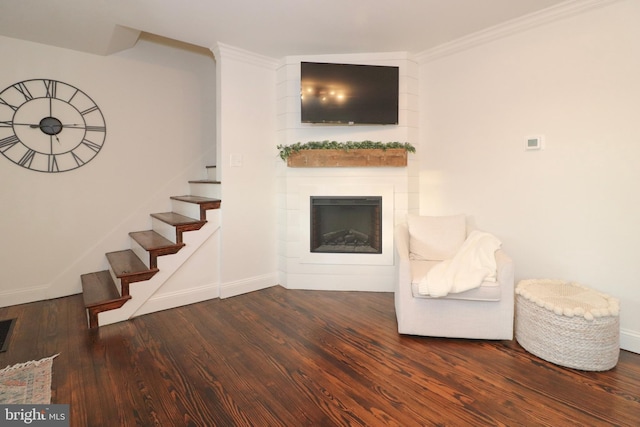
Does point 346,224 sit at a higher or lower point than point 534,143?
lower

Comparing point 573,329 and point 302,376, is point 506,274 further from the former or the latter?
point 302,376

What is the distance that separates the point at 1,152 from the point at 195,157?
1.66m

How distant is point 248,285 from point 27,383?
1774 mm

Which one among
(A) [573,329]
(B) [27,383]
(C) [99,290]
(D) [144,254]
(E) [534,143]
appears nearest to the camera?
(B) [27,383]

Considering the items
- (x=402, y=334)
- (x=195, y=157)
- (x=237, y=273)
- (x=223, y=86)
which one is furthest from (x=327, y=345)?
(x=195, y=157)

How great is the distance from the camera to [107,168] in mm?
3281

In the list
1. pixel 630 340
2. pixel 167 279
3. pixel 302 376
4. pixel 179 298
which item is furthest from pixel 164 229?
pixel 630 340

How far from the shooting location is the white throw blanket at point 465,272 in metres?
2.10

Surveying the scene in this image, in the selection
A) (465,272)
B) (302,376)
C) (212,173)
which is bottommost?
(302,376)

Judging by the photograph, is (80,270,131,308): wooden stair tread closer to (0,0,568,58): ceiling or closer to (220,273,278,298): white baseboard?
(220,273,278,298): white baseboard

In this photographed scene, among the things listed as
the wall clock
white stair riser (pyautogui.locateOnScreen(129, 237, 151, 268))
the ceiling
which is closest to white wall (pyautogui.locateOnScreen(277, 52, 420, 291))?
the ceiling

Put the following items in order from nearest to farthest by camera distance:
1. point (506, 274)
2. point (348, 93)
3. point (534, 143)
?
point (506, 274) → point (534, 143) → point (348, 93)

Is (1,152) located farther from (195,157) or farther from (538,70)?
(538,70)

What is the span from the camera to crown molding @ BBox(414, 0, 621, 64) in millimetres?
2264
